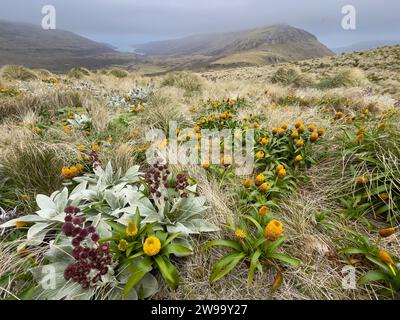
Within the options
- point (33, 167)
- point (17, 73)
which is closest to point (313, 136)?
point (33, 167)

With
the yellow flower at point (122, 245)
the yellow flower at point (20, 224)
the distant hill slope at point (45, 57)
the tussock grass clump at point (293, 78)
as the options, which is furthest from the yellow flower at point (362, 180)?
the distant hill slope at point (45, 57)

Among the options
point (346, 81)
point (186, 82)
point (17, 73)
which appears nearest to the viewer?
→ point (186, 82)

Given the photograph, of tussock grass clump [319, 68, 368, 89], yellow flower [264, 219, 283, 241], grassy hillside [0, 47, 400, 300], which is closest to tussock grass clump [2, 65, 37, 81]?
grassy hillside [0, 47, 400, 300]

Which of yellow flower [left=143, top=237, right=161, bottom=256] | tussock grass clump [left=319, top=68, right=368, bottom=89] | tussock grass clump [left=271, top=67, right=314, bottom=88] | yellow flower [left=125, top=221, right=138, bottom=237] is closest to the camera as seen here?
yellow flower [left=143, top=237, right=161, bottom=256]

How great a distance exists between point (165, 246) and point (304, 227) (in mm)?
1094

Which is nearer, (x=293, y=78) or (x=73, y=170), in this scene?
(x=73, y=170)

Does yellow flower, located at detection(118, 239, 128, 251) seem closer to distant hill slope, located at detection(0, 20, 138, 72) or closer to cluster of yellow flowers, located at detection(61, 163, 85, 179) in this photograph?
cluster of yellow flowers, located at detection(61, 163, 85, 179)

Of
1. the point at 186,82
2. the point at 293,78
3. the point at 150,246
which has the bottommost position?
the point at 150,246

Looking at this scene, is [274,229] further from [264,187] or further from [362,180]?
[362,180]

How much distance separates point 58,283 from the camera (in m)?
1.31

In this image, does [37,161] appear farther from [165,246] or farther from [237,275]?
[237,275]

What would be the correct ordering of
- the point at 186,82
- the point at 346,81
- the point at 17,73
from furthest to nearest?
the point at 17,73 → the point at 346,81 → the point at 186,82

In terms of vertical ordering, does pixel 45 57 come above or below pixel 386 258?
above

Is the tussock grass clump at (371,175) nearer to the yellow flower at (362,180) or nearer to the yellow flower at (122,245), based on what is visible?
the yellow flower at (362,180)
